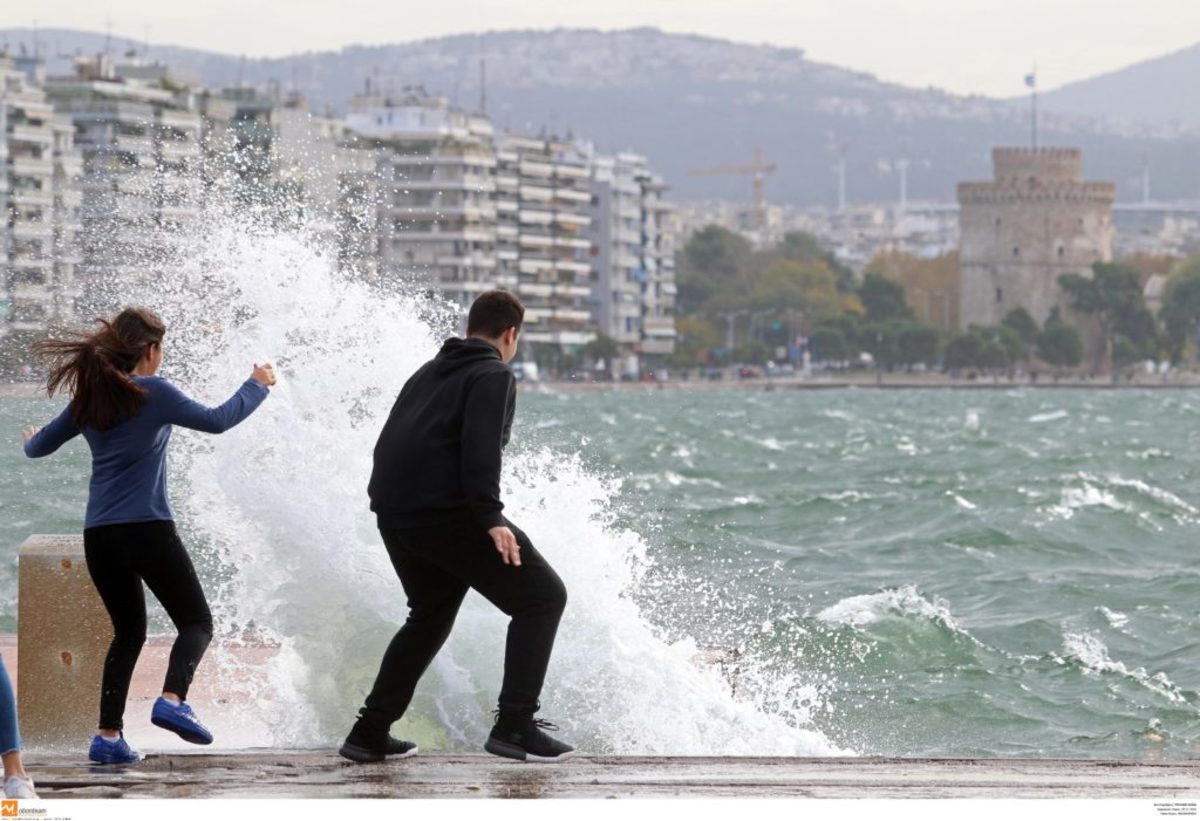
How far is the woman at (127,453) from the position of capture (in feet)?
22.8

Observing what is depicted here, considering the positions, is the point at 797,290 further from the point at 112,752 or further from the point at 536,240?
the point at 112,752

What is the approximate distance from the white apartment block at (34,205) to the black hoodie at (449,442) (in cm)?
2668

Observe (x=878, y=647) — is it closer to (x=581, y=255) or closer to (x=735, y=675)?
(x=735, y=675)

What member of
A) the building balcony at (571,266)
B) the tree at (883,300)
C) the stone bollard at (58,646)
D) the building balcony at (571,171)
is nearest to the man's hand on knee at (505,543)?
the stone bollard at (58,646)

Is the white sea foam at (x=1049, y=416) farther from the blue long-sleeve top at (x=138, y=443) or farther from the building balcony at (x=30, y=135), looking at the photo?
the blue long-sleeve top at (x=138, y=443)

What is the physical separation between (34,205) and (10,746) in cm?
8298

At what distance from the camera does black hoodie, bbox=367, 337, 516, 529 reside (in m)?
6.81

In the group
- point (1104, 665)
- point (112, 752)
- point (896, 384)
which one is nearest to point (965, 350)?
point (896, 384)

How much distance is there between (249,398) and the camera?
23.1 ft

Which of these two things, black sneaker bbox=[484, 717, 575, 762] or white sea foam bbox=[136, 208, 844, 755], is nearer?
black sneaker bbox=[484, 717, 575, 762]

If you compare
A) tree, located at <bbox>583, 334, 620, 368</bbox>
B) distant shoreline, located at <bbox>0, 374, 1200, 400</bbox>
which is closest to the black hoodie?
distant shoreline, located at <bbox>0, 374, 1200, 400</bbox>

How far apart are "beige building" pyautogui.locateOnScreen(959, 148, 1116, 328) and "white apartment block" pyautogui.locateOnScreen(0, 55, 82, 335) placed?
6793 centimetres

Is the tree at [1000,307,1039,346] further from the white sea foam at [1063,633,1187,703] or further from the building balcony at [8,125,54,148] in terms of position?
the white sea foam at [1063,633,1187,703]
